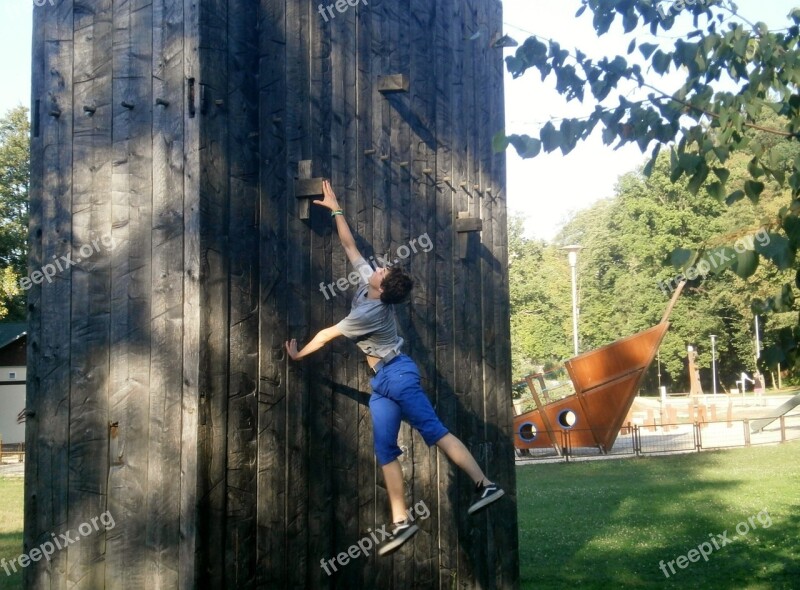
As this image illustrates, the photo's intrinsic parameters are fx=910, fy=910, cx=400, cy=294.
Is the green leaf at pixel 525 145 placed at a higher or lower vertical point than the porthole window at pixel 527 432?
higher

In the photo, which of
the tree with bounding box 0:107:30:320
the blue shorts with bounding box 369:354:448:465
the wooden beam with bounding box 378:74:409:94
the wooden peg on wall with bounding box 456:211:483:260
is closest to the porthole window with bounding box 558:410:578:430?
the wooden peg on wall with bounding box 456:211:483:260

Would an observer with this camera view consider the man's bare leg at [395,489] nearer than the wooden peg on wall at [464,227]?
Yes

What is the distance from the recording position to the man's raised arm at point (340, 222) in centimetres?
629

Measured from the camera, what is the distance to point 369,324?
6.04m

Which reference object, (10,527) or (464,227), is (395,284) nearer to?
(464,227)

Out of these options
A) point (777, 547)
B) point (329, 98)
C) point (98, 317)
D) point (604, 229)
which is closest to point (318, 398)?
point (98, 317)

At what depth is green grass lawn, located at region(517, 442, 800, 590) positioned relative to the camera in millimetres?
8969

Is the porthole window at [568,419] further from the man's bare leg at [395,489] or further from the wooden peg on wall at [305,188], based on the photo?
the wooden peg on wall at [305,188]

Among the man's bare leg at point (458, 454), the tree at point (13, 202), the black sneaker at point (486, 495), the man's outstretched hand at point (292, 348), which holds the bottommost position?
the black sneaker at point (486, 495)

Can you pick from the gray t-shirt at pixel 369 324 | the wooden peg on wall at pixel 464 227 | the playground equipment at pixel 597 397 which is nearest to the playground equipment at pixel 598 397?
the playground equipment at pixel 597 397

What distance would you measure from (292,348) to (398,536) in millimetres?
1409

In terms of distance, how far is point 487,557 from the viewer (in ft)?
25.3

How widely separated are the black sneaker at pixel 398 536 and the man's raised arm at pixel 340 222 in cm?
181

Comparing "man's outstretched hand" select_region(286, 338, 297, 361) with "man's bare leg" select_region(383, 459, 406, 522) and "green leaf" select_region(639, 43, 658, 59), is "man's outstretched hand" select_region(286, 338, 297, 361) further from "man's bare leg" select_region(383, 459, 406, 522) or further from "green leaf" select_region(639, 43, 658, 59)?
"green leaf" select_region(639, 43, 658, 59)
